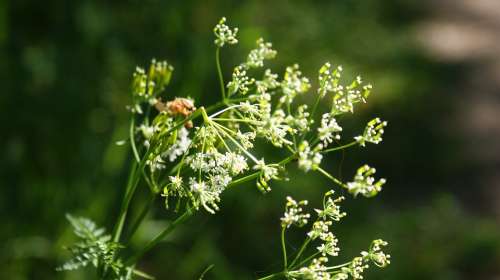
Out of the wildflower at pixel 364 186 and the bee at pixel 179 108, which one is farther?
the bee at pixel 179 108

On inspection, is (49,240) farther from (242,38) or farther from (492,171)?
(492,171)

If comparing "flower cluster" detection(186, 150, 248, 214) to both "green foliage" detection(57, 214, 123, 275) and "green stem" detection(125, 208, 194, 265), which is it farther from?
"green foliage" detection(57, 214, 123, 275)

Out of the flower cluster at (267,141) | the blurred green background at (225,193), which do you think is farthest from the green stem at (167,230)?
the blurred green background at (225,193)

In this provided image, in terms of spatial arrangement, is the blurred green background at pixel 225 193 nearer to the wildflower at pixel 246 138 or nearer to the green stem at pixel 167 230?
the green stem at pixel 167 230

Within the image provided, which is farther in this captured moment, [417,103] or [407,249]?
[417,103]

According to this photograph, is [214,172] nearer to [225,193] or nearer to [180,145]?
[180,145]

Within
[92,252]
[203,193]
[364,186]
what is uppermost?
[364,186]

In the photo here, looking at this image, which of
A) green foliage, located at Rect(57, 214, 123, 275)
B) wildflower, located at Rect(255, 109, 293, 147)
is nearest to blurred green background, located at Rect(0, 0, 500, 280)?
green foliage, located at Rect(57, 214, 123, 275)

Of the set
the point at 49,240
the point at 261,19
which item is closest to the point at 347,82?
the point at 261,19

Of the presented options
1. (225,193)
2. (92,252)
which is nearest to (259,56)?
(92,252)
